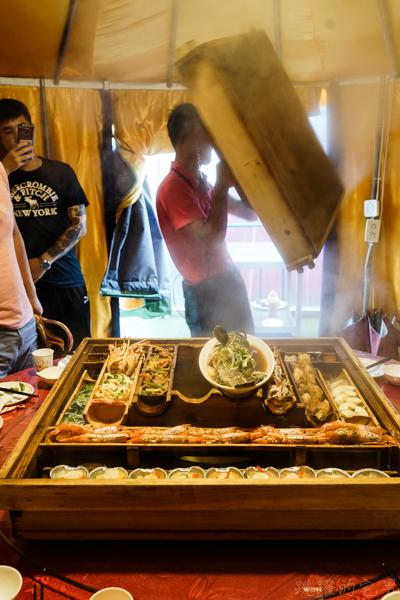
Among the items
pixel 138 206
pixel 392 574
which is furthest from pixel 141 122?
pixel 392 574

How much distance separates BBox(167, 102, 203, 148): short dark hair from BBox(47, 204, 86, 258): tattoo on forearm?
1146 millimetres

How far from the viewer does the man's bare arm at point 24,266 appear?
246 cm

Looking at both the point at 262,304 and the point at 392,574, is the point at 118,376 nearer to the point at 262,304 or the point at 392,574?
the point at 392,574

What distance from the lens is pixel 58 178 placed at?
316cm

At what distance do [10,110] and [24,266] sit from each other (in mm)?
1128

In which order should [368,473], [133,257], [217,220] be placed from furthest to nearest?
[133,257] < [217,220] < [368,473]

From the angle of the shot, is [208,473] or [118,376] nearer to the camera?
[208,473]

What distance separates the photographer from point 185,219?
2.18 m

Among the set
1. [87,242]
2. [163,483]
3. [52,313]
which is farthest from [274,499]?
[87,242]

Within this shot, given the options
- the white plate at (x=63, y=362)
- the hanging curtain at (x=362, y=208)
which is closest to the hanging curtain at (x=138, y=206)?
the hanging curtain at (x=362, y=208)

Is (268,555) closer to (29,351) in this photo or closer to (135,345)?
(135,345)

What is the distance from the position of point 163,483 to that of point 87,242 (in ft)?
9.94

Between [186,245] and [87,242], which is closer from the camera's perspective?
[186,245]

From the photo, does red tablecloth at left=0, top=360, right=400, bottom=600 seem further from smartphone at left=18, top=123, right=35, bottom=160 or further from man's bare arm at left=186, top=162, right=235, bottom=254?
smartphone at left=18, top=123, right=35, bottom=160
